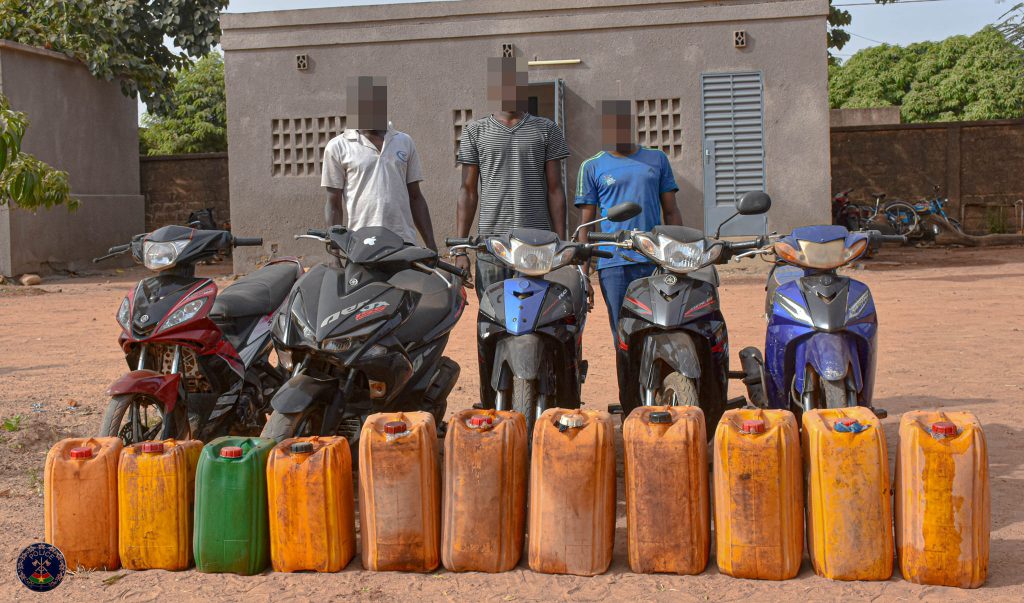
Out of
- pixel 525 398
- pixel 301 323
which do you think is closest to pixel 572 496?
pixel 525 398

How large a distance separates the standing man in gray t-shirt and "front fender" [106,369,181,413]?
1586mm

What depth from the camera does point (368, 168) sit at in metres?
5.57

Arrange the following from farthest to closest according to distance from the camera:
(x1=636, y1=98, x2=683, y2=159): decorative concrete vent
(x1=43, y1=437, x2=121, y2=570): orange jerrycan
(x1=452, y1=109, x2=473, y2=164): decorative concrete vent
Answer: (x1=452, y1=109, x2=473, y2=164): decorative concrete vent < (x1=636, y1=98, x2=683, y2=159): decorative concrete vent < (x1=43, y1=437, x2=121, y2=570): orange jerrycan

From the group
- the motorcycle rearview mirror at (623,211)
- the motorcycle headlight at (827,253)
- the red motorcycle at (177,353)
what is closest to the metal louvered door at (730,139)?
the motorcycle headlight at (827,253)

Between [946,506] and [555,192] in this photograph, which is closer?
[946,506]

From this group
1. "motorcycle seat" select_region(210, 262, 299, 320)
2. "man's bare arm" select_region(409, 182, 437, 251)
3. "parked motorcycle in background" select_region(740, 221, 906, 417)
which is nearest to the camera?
"parked motorcycle in background" select_region(740, 221, 906, 417)

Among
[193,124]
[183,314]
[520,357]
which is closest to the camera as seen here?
[520,357]

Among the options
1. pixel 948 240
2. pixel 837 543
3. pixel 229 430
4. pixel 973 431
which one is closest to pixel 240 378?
pixel 229 430

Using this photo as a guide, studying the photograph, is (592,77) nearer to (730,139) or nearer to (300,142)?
(730,139)

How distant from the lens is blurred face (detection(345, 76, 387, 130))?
18.3ft

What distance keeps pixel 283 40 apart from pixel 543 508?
11.6 meters

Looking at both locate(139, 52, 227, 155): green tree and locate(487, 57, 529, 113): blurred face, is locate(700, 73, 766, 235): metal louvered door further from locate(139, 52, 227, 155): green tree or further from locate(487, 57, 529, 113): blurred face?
locate(139, 52, 227, 155): green tree

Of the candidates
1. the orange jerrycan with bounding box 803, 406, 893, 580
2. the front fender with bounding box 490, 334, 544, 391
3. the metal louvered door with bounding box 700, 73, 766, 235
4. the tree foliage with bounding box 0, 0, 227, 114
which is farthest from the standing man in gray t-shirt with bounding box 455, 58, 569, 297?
the tree foliage with bounding box 0, 0, 227, 114

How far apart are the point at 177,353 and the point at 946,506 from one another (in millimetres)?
3060
